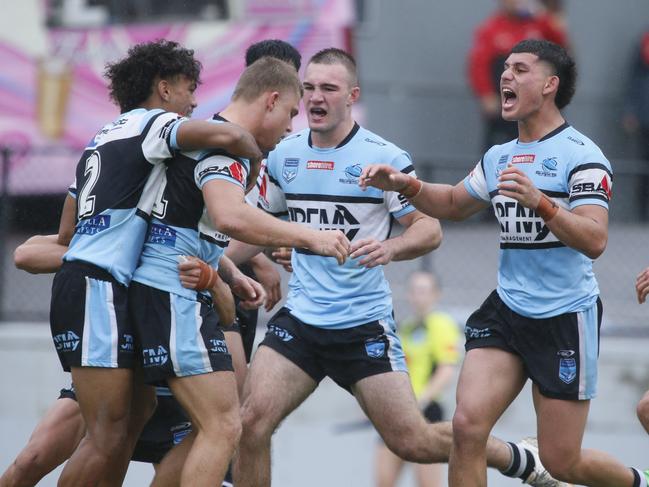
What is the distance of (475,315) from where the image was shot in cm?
738

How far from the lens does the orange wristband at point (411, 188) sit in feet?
23.8

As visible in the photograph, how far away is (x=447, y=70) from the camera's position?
54.0 feet

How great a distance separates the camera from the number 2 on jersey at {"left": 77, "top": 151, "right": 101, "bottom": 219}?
6.58 meters

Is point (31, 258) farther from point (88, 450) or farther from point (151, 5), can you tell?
point (151, 5)

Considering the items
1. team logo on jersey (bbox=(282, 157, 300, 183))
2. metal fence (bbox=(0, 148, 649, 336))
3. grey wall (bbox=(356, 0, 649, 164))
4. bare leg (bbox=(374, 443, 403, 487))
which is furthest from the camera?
grey wall (bbox=(356, 0, 649, 164))

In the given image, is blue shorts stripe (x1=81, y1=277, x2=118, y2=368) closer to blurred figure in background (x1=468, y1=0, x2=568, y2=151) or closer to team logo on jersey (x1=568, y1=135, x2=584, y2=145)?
team logo on jersey (x1=568, y1=135, x2=584, y2=145)

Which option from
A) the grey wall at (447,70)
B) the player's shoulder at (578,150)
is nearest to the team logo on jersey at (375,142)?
the player's shoulder at (578,150)

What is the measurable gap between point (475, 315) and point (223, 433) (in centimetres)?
169

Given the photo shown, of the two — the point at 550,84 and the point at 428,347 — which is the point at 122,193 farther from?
the point at 428,347

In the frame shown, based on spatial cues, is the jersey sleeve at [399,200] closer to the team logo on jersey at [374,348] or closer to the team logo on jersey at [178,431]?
the team logo on jersey at [374,348]

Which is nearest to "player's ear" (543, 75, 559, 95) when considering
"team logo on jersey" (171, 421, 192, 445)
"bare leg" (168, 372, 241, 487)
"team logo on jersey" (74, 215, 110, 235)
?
"bare leg" (168, 372, 241, 487)

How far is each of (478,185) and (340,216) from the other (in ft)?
2.62

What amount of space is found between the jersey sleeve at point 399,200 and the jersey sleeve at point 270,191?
632 millimetres

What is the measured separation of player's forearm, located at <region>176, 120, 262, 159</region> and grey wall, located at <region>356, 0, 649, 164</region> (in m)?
9.22
